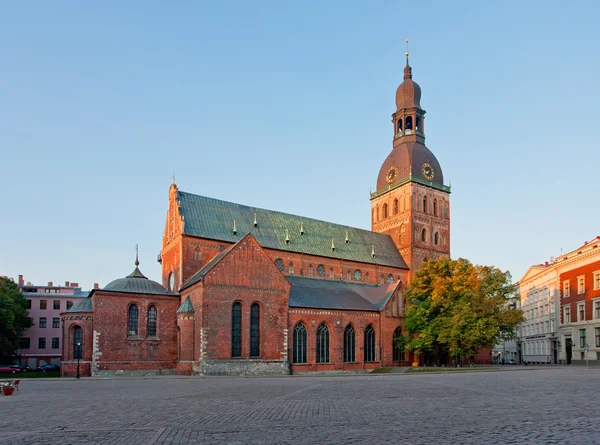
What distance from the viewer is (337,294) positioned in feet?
197

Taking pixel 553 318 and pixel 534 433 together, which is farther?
pixel 553 318

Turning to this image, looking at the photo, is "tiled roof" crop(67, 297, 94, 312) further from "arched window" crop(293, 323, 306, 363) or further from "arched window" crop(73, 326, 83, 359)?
"arched window" crop(293, 323, 306, 363)

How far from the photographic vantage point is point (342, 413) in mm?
17891

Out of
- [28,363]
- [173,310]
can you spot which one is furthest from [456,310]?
[28,363]

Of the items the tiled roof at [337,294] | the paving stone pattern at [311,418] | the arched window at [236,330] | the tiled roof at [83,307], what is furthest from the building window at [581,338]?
the tiled roof at [83,307]

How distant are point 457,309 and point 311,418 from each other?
41.9m

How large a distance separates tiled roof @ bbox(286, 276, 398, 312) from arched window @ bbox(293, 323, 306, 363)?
223cm

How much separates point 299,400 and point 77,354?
105 ft

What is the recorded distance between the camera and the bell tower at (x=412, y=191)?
72.1 m

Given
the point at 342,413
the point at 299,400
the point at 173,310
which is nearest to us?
the point at 342,413

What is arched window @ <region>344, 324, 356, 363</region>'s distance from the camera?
186ft

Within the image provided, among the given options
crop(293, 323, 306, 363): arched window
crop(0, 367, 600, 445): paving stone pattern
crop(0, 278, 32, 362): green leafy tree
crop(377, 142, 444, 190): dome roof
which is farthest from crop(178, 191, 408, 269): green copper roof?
crop(0, 367, 600, 445): paving stone pattern

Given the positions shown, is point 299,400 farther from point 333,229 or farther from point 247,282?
point 333,229

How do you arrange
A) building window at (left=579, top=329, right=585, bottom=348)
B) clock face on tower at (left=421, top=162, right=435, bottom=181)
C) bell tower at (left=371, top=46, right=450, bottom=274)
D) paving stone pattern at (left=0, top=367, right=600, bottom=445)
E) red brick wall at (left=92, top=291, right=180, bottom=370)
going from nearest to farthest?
paving stone pattern at (left=0, top=367, right=600, bottom=445)
red brick wall at (left=92, top=291, right=180, bottom=370)
building window at (left=579, top=329, right=585, bottom=348)
bell tower at (left=371, top=46, right=450, bottom=274)
clock face on tower at (left=421, top=162, right=435, bottom=181)
